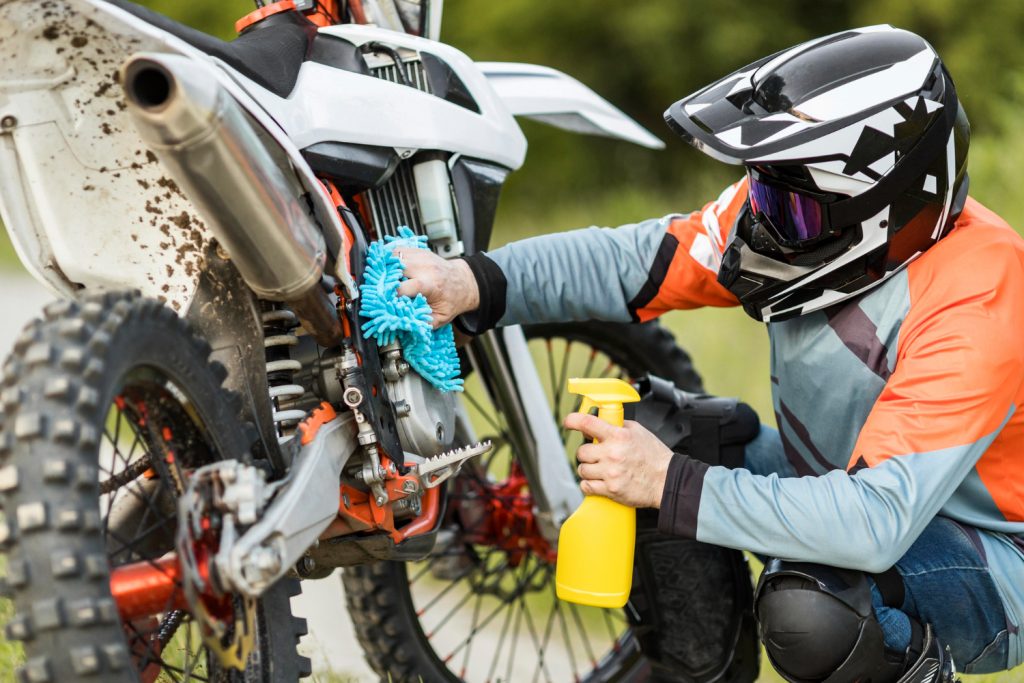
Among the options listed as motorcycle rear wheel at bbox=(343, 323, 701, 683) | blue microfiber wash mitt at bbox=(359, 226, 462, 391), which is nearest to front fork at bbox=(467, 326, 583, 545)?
motorcycle rear wheel at bbox=(343, 323, 701, 683)

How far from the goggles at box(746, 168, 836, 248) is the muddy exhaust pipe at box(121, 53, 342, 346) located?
2.66ft

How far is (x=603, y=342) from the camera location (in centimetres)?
300

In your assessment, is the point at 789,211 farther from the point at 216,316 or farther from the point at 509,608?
the point at 509,608

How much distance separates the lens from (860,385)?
2189 millimetres

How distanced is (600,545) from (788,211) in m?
0.67

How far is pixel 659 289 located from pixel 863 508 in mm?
719

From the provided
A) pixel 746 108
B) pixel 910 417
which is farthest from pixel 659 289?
pixel 910 417

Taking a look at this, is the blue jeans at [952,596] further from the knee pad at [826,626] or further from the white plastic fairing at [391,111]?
the white plastic fairing at [391,111]

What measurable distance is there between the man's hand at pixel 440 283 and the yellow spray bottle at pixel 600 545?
0.26 m

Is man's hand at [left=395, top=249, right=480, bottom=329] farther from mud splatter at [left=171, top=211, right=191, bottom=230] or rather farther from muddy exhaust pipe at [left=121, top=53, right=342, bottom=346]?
mud splatter at [left=171, top=211, right=191, bottom=230]

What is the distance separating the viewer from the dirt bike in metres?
1.40

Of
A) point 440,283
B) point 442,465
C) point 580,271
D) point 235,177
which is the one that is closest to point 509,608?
point 580,271

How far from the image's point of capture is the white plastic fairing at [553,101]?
2.57 meters

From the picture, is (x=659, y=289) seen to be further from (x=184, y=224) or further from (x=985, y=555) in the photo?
(x=184, y=224)
